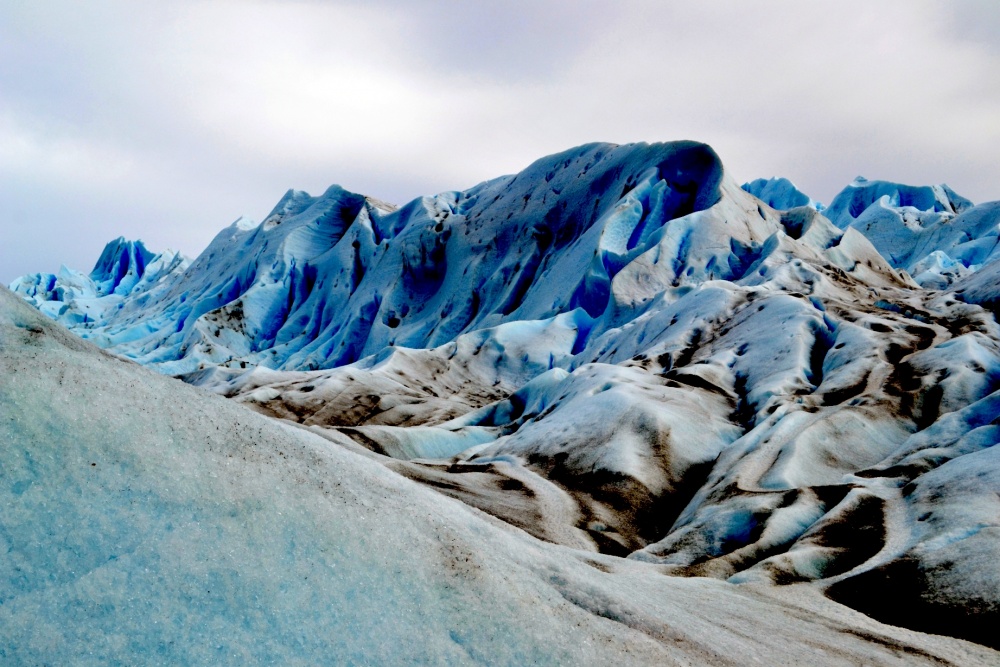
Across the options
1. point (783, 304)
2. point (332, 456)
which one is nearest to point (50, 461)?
point (332, 456)

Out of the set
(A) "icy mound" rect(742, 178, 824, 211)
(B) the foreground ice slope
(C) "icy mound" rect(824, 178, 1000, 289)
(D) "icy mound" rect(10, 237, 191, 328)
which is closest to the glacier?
(B) the foreground ice slope

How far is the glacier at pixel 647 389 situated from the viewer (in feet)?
19.0

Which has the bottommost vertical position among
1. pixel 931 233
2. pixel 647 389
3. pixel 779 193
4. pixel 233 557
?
pixel 233 557

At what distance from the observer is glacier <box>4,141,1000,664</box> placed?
19.0ft

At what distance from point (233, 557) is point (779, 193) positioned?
59750mm

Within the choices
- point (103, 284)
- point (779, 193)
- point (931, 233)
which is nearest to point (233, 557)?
point (931, 233)

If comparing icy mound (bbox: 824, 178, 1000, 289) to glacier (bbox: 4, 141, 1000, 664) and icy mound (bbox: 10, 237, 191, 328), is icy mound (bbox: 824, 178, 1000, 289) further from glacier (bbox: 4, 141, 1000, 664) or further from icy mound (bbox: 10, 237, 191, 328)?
icy mound (bbox: 10, 237, 191, 328)

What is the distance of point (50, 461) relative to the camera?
350cm

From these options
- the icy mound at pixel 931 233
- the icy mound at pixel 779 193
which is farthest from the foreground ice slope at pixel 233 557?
the icy mound at pixel 779 193

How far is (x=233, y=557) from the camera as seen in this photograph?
3541 millimetres

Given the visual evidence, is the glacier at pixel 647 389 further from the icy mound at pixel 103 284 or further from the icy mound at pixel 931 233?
the icy mound at pixel 103 284

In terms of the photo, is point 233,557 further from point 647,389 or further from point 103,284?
point 103,284

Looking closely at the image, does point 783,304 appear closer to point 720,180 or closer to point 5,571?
point 720,180

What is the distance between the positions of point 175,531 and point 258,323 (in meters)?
44.0
